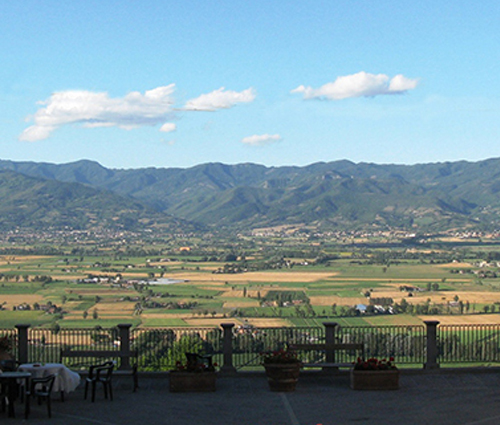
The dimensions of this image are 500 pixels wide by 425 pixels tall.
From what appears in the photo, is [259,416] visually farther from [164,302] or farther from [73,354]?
[164,302]

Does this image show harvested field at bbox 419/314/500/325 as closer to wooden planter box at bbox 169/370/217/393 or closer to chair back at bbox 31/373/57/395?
wooden planter box at bbox 169/370/217/393

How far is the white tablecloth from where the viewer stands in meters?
14.7

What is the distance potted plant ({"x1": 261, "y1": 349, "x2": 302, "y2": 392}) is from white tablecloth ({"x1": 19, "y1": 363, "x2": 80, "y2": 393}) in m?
3.65

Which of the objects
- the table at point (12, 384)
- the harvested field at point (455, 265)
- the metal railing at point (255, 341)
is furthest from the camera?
the harvested field at point (455, 265)

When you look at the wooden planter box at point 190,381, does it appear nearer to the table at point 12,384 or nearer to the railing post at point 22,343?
the table at point 12,384

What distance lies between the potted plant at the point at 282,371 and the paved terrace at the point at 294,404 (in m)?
0.22

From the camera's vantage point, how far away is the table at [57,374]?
1473 centimetres

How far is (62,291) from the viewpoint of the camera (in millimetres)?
80688

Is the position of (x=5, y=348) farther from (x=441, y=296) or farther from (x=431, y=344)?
(x=441, y=296)

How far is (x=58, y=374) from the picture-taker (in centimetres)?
1493

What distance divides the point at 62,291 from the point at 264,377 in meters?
65.9

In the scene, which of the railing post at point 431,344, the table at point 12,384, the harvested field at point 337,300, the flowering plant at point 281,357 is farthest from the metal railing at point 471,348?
the harvested field at point 337,300

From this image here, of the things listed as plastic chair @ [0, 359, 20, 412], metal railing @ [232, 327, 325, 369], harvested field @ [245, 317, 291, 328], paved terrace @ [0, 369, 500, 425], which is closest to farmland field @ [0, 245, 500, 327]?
harvested field @ [245, 317, 291, 328]

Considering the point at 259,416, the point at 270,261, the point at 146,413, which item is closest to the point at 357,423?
the point at 259,416
